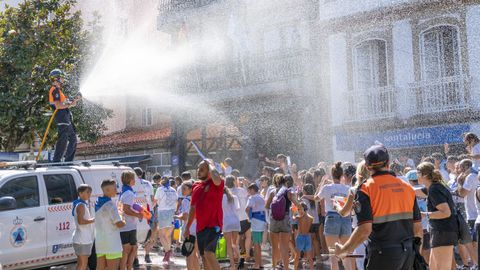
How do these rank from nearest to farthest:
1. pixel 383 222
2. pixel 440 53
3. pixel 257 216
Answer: pixel 383 222 < pixel 257 216 < pixel 440 53

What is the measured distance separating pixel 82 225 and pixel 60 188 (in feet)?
5.24

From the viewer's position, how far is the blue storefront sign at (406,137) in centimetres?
1549

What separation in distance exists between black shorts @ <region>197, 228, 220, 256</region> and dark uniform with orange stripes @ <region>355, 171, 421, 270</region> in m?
3.16

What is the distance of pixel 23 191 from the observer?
8.62m

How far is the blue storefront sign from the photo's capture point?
15.5 metres

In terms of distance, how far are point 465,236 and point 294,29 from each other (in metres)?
12.8

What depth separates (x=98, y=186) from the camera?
9.61 metres

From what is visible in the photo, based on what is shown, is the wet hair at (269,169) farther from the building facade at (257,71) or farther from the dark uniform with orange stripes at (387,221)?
the dark uniform with orange stripes at (387,221)

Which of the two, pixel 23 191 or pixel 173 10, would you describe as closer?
pixel 23 191

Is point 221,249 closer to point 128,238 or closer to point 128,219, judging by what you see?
point 128,238

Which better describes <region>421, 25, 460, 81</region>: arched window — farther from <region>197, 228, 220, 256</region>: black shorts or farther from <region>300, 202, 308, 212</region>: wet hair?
<region>197, 228, 220, 256</region>: black shorts

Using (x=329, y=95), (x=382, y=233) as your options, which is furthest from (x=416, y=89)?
(x=382, y=233)

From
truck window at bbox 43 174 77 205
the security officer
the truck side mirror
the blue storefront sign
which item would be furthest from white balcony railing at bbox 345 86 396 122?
the security officer

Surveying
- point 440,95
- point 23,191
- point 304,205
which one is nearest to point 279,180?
point 304,205
